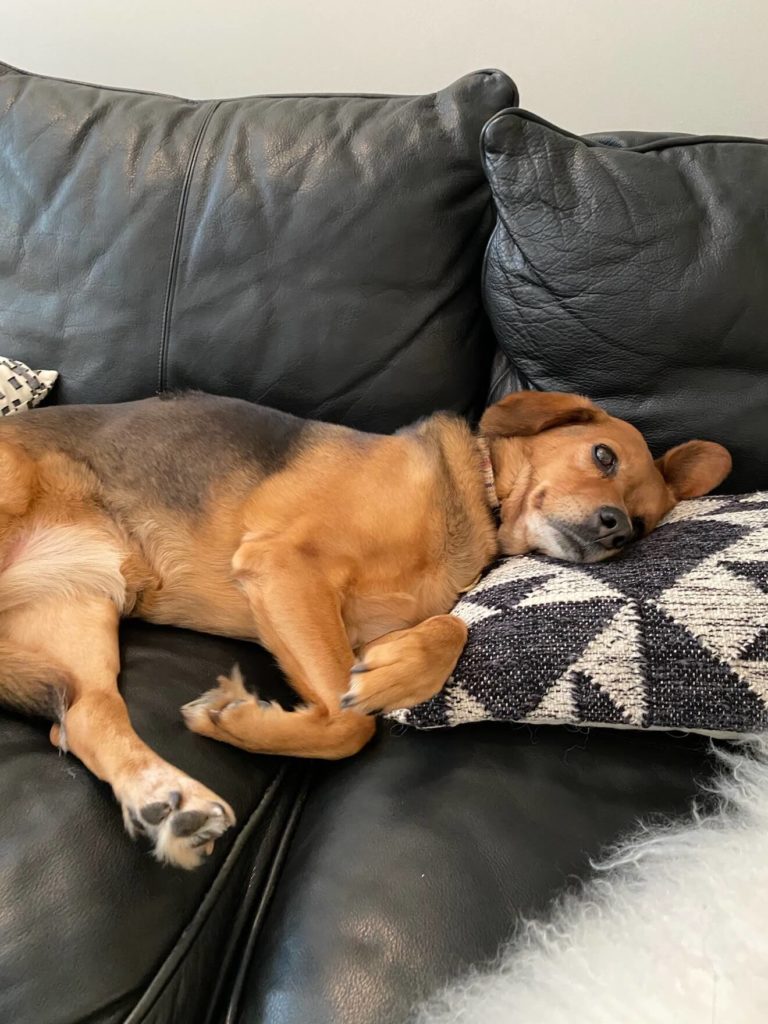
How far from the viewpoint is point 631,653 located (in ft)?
3.88

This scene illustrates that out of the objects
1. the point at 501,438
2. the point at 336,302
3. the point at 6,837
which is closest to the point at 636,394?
the point at 501,438

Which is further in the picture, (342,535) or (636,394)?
(636,394)

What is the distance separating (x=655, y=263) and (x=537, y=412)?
420 millimetres

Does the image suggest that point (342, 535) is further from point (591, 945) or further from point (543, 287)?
point (591, 945)

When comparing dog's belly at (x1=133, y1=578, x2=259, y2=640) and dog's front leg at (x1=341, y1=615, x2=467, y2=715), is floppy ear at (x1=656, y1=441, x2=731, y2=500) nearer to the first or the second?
dog's front leg at (x1=341, y1=615, x2=467, y2=715)

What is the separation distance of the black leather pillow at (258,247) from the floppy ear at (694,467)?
543mm

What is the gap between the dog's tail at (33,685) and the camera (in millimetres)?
1332

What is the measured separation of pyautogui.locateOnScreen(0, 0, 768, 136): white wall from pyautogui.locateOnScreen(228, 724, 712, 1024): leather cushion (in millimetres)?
2011

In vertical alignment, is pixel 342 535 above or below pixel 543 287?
below

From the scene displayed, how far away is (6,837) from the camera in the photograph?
1.04 meters

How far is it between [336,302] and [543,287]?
1.67ft

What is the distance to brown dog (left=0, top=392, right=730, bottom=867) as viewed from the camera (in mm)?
1466

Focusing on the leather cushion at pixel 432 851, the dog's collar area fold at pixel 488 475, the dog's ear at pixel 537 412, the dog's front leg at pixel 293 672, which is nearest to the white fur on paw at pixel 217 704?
the dog's front leg at pixel 293 672

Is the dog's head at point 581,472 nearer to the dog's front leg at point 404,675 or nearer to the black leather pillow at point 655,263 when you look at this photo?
the black leather pillow at point 655,263
